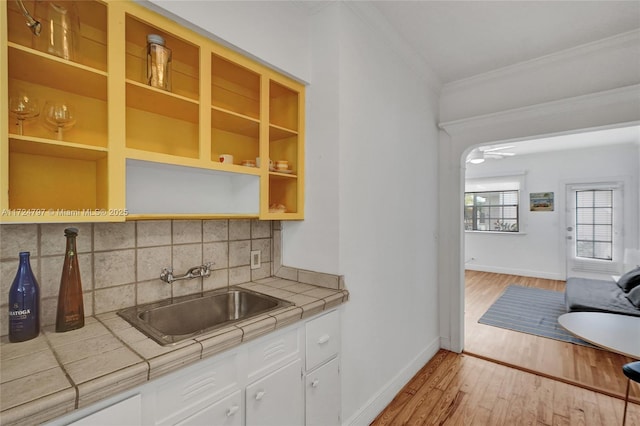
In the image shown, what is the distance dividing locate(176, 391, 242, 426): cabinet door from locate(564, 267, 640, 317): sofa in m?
3.92

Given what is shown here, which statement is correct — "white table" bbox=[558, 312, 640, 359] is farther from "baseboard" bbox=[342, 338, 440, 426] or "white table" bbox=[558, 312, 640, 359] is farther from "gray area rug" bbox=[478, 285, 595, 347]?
"gray area rug" bbox=[478, 285, 595, 347]

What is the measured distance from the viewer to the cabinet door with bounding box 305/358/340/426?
151 centimetres

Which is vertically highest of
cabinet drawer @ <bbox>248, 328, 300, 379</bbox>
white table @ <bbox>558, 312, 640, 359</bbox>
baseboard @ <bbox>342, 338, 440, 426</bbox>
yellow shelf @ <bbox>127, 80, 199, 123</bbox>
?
yellow shelf @ <bbox>127, 80, 199, 123</bbox>

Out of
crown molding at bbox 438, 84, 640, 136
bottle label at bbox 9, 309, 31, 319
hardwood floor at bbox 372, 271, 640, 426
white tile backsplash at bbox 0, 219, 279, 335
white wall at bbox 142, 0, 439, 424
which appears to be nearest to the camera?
bottle label at bbox 9, 309, 31, 319

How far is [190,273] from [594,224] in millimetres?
7089

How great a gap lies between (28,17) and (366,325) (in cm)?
213

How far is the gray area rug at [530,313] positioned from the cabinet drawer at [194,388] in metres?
3.46

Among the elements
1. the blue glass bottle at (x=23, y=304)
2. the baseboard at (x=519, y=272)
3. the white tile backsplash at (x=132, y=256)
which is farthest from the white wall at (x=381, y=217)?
the baseboard at (x=519, y=272)

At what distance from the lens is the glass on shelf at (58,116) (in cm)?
111

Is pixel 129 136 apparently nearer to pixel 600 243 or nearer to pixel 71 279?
pixel 71 279

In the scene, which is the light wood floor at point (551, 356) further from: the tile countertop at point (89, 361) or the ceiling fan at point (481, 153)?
the tile countertop at point (89, 361)

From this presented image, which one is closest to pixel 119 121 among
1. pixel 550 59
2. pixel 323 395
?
pixel 323 395

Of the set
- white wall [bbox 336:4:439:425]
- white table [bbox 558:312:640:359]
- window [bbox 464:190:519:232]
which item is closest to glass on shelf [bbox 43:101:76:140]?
white wall [bbox 336:4:439:425]

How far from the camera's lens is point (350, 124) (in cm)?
183
